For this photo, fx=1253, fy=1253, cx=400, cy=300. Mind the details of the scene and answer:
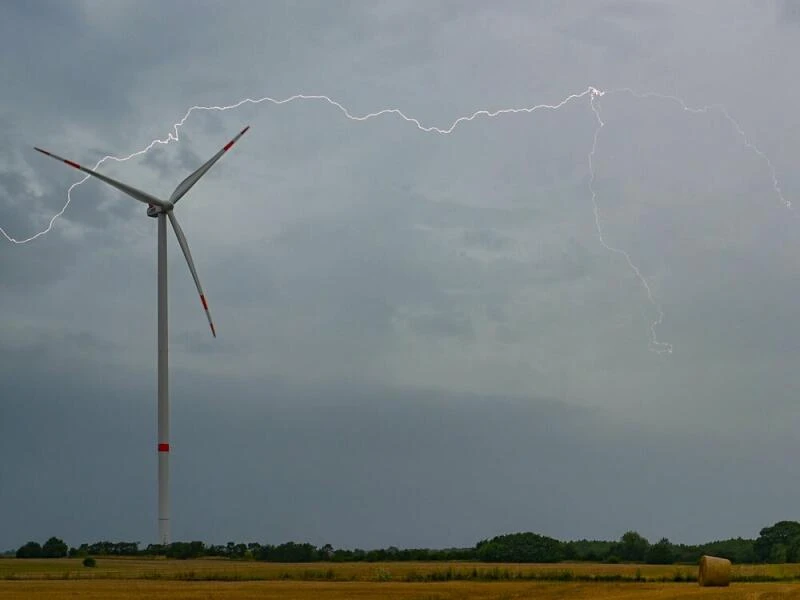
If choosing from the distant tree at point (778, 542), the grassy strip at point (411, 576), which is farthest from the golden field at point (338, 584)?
the distant tree at point (778, 542)

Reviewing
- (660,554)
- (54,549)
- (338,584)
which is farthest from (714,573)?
(54,549)

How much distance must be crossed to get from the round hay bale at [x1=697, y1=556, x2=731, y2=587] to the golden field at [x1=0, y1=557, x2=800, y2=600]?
33.9 inches

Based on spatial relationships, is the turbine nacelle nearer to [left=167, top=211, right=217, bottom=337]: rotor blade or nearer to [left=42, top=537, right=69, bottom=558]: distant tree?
[left=167, top=211, right=217, bottom=337]: rotor blade

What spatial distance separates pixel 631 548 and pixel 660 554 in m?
5.80

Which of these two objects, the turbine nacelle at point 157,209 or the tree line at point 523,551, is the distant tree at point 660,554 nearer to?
the tree line at point 523,551

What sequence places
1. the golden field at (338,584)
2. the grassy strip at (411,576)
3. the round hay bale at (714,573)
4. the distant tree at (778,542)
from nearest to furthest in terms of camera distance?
the golden field at (338,584) < the round hay bale at (714,573) < the grassy strip at (411,576) < the distant tree at (778,542)

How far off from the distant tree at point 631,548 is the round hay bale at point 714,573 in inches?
1733

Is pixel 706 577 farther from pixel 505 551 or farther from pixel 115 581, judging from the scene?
pixel 505 551

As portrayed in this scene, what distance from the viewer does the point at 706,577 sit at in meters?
68.3

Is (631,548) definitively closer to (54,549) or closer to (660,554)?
(660,554)

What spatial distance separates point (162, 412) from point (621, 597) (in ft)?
206

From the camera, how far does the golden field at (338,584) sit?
60312mm

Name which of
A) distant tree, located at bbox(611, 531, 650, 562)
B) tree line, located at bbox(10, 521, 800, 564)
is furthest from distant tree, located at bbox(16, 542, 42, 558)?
distant tree, located at bbox(611, 531, 650, 562)

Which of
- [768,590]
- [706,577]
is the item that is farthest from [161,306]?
[768,590]
